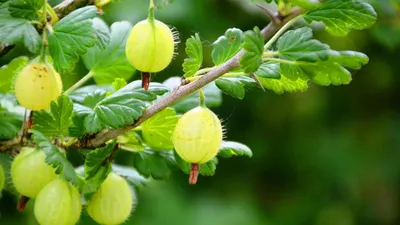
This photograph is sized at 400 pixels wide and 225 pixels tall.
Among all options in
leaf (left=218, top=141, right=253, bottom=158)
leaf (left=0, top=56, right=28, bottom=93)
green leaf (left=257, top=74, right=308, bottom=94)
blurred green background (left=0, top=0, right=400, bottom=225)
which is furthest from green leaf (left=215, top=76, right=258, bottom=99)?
blurred green background (left=0, top=0, right=400, bottom=225)

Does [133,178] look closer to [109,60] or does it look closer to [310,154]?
[109,60]

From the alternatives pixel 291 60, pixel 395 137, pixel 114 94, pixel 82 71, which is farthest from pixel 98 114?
pixel 395 137

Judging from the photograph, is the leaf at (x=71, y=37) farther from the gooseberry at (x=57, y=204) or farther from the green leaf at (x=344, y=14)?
the green leaf at (x=344, y=14)

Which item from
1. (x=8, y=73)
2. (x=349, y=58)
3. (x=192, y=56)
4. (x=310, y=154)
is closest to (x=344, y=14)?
(x=349, y=58)

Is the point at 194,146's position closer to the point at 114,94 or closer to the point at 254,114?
the point at 114,94

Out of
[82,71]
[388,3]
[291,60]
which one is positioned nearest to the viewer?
[291,60]

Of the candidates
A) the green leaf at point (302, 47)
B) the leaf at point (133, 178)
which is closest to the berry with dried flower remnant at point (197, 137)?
the green leaf at point (302, 47)

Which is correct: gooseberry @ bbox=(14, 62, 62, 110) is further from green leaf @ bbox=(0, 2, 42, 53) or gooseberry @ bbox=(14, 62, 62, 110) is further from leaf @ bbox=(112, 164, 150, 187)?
leaf @ bbox=(112, 164, 150, 187)

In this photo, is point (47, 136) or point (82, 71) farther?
point (82, 71)
